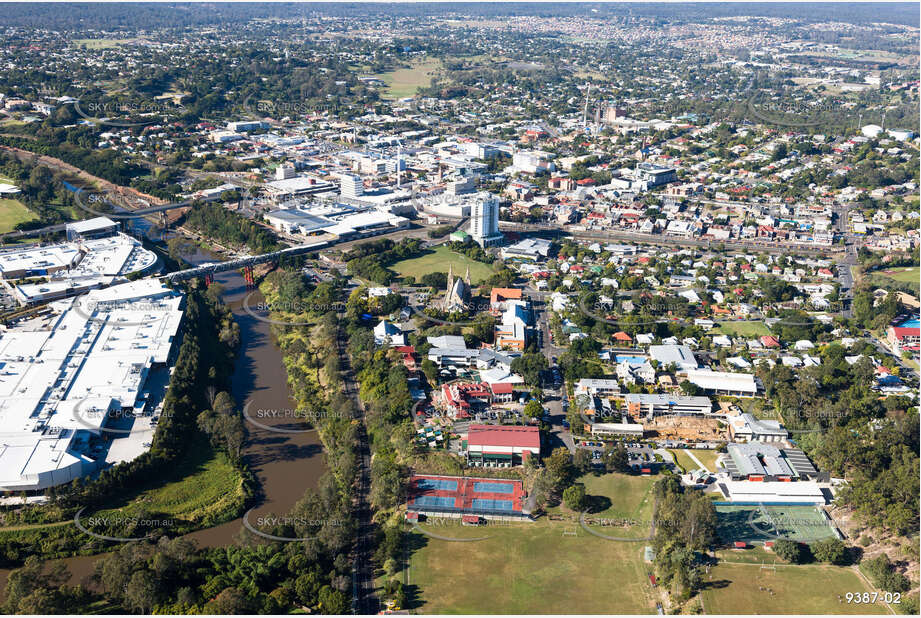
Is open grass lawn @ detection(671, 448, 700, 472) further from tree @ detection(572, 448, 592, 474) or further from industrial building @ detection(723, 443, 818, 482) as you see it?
tree @ detection(572, 448, 592, 474)

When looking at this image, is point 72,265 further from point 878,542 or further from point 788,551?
point 878,542

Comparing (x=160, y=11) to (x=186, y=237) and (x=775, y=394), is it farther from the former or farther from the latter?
(x=775, y=394)

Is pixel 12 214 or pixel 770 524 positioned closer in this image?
pixel 770 524

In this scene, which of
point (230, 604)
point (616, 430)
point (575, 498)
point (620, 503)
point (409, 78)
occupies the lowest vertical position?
point (620, 503)

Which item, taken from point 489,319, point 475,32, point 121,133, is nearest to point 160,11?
point 475,32

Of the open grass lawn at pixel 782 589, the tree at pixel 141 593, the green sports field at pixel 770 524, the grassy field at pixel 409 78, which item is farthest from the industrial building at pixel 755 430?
the grassy field at pixel 409 78

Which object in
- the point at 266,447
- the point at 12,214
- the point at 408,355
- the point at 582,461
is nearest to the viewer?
the point at 582,461

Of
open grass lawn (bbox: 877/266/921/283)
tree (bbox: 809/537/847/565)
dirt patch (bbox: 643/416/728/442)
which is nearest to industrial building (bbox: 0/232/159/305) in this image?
dirt patch (bbox: 643/416/728/442)

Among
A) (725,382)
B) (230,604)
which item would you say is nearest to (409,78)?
(725,382)
